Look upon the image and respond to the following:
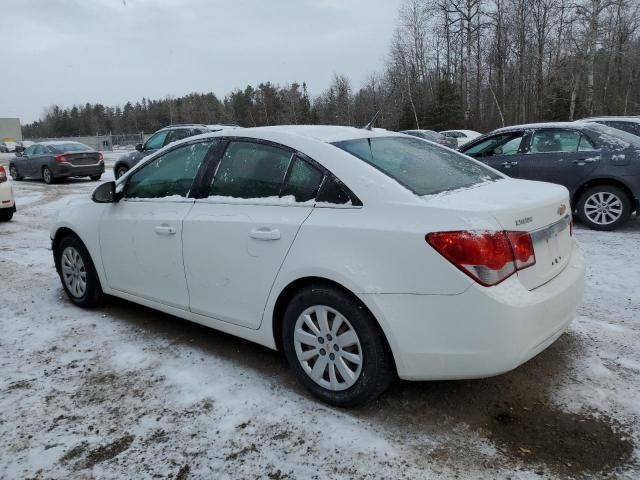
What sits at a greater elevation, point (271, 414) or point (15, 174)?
point (15, 174)

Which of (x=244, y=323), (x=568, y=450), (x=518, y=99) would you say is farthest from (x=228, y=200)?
(x=518, y=99)

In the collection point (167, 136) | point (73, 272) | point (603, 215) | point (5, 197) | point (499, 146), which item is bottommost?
point (603, 215)

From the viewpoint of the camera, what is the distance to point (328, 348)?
9.49 feet

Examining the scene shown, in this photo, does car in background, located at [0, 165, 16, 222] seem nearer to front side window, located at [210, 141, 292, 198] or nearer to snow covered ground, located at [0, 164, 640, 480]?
snow covered ground, located at [0, 164, 640, 480]

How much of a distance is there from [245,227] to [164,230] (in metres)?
0.81

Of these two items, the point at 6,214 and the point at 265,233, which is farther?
the point at 6,214

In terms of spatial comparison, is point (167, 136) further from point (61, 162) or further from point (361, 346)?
point (361, 346)

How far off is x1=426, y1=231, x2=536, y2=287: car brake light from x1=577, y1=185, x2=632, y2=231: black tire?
5.79m

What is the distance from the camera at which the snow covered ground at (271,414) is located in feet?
8.09

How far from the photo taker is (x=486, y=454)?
2502 millimetres

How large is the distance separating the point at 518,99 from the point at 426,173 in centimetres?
4167

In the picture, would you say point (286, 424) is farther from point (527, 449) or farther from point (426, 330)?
point (527, 449)

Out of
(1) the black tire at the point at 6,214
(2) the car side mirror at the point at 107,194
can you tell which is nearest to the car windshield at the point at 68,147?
(1) the black tire at the point at 6,214

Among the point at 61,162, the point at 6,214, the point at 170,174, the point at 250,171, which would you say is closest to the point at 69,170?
the point at 61,162
